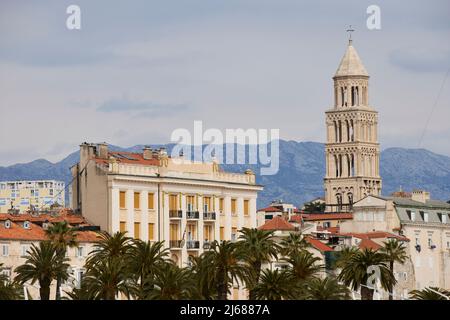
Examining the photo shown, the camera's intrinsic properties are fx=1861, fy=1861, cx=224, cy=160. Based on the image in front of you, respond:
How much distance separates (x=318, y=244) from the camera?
18962 centimetres

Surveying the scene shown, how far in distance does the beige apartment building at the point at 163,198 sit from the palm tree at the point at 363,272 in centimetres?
2335

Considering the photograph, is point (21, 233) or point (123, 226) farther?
point (123, 226)

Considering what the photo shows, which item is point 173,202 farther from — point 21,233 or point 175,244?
point 21,233

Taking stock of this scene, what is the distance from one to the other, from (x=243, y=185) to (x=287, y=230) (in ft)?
37.7

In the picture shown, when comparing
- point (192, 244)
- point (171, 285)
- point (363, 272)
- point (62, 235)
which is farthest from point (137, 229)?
point (171, 285)

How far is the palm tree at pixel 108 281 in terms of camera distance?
120 m

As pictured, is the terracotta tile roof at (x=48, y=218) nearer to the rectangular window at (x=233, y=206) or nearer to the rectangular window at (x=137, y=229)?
the rectangular window at (x=137, y=229)

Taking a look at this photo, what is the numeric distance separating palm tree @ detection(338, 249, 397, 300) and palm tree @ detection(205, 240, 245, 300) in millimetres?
15717

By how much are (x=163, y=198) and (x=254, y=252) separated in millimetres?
32099

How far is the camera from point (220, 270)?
12706 cm

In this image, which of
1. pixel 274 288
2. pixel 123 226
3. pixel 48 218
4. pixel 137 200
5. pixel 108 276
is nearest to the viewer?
pixel 108 276
